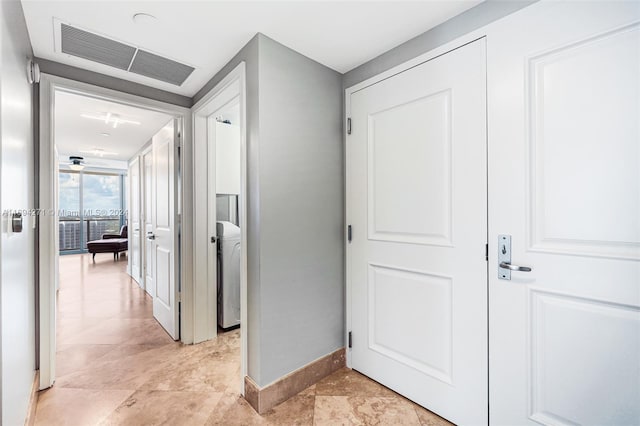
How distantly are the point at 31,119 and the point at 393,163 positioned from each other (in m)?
2.21

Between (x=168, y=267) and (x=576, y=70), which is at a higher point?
(x=576, y=70)

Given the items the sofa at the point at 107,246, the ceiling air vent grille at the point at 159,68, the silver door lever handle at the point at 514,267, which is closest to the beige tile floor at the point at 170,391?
the silver door lever handle at the point at 514,267

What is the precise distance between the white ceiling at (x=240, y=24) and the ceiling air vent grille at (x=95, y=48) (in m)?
0.06

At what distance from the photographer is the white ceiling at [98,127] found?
2777mm

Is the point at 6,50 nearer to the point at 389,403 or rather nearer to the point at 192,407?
the point at 192,407

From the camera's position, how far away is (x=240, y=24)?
5.30 ft

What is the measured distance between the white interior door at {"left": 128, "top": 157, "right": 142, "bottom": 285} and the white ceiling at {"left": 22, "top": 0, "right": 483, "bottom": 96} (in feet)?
10.1

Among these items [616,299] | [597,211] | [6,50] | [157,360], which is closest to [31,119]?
[6,50]

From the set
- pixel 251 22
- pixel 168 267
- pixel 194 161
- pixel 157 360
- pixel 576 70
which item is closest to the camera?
pixel 576 70

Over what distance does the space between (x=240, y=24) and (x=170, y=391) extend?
7.33 feet

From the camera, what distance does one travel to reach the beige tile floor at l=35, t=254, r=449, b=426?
1.64 meters

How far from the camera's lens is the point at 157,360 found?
90.0 inches

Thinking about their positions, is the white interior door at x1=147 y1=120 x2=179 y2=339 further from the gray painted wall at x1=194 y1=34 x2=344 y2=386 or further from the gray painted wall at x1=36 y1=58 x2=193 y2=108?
the gray painted wall at x1=194 y1=34 x2=344 y2=386

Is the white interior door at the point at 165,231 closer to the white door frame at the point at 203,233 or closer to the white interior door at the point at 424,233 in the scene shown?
the white door frame at the point at 203,233
